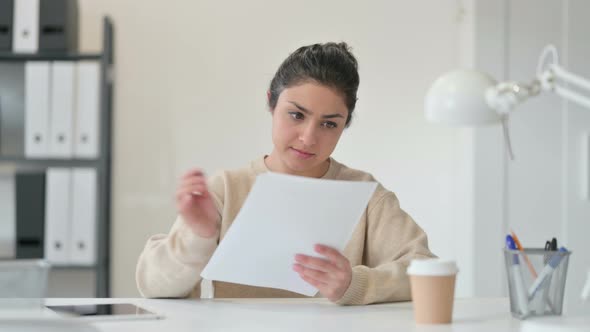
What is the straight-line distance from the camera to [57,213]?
120 inches

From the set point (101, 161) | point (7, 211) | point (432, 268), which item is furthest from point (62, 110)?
point (432, 268)

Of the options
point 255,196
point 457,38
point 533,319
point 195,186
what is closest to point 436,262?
point 533,319

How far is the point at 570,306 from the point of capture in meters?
3.17

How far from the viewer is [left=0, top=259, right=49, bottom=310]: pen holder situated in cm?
106

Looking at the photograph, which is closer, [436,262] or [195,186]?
[436,262]

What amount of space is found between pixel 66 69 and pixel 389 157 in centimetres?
129

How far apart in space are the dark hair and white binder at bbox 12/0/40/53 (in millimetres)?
1507

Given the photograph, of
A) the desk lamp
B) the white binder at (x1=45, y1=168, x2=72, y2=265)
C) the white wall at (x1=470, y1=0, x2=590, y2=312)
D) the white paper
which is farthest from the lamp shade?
the white binder at (x1=45, y1=168, x2=72, y2=265)

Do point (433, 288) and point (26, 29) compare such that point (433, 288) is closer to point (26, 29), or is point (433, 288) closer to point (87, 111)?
point (87, 111)

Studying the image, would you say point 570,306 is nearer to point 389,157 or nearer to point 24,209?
point 389,157

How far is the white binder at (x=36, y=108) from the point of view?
304cm

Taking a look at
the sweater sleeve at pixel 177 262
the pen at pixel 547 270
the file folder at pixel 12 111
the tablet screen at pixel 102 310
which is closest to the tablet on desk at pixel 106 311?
the tablet screen at pixel 102 310

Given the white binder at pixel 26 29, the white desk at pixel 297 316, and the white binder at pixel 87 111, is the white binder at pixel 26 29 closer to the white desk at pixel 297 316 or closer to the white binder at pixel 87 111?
the white binder at pixel 87 111

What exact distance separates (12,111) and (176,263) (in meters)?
1.89
